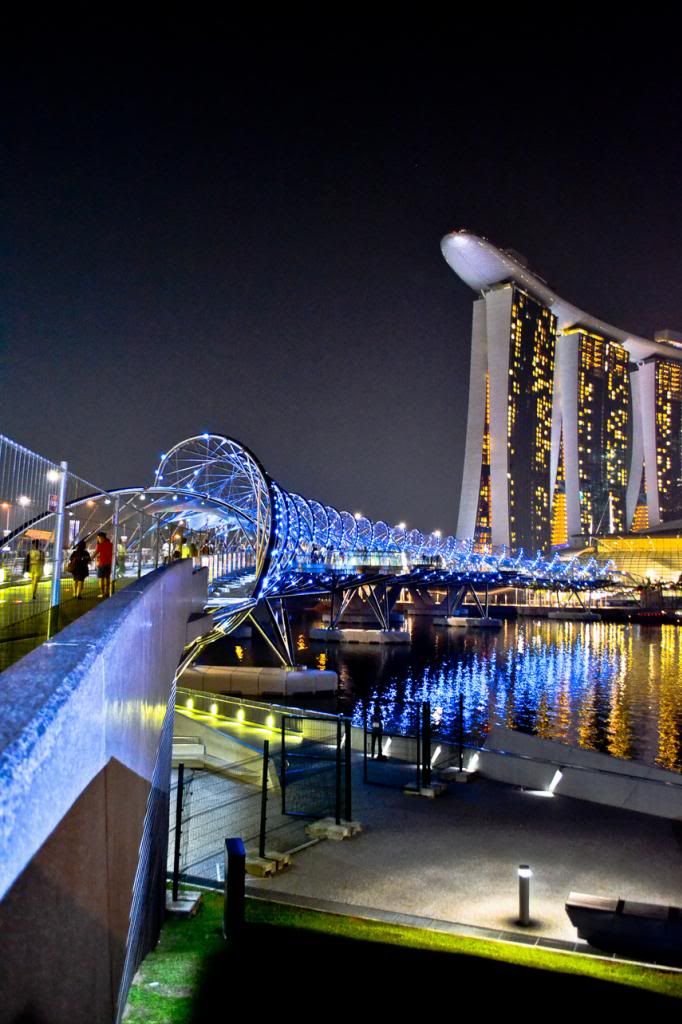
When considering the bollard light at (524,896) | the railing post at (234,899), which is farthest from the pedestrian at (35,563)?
the bollard light at (524,896)

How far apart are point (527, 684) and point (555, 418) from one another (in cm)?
13844

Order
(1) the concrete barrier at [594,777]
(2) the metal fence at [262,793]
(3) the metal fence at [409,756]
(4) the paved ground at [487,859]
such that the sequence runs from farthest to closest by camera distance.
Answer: (3) the metal fence at [409,756] < (1) the concrete barrier at [594,777] < (2) the metal fence at [262,793] < (4) the paved ground at [487,859]

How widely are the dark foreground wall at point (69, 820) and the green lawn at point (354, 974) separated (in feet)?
7.35

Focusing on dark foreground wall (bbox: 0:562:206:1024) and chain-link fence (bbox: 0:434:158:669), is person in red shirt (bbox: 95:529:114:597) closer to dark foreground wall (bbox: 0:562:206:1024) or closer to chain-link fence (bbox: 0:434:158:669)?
chain-link fence (bbox: 0:434:158:669)

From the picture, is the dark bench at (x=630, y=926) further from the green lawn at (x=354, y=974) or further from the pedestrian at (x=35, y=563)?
the pedestrian at (x=35, y=563)

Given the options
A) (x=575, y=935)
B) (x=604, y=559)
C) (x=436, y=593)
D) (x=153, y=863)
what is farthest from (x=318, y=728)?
(x=604, y=559)

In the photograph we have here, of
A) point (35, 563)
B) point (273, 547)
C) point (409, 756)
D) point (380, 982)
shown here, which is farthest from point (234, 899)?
point (273, 547)

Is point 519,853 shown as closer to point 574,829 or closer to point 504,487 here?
point 574,829

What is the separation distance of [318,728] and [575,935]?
25.8 feet

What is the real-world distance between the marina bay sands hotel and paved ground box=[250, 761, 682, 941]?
13097 centimetres

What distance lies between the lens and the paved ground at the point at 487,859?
9.05m

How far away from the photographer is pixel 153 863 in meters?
6.14

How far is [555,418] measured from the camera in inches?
6831

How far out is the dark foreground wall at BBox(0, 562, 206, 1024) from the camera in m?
1.87
